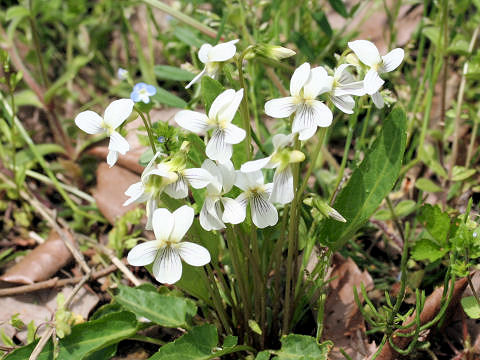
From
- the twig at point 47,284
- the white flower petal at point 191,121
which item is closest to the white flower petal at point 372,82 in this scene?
the white flower petal at point 191,121

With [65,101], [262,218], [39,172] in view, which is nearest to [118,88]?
[65,101]

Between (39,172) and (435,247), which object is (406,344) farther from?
(39,172)

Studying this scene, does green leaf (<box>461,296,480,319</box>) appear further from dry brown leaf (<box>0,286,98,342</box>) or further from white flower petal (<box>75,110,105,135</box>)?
dry brown leaf (<box>0,286,98,342</box>)

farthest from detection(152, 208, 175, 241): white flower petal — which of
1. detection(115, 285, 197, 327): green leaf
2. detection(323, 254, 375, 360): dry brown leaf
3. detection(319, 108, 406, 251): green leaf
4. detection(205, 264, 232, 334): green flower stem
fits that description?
detection(323, 254, 375, 360): dry brown leaf

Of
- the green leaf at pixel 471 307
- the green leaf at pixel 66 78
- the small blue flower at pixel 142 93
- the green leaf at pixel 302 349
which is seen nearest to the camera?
the green leaf at pixel 302 349

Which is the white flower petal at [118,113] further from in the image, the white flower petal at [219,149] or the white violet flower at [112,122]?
the white flower petal at [219,149]

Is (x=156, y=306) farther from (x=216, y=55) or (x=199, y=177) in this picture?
(x=216, y=55)

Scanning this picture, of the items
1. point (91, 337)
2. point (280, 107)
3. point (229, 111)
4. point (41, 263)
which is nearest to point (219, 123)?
point (229, 111)
